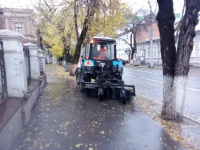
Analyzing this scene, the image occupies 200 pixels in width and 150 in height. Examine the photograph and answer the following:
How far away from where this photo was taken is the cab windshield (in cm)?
1039

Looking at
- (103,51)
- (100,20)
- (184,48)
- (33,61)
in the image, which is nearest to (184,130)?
(184,48)

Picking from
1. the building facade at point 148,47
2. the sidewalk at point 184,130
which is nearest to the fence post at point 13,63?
the sidewalk at point 184,130

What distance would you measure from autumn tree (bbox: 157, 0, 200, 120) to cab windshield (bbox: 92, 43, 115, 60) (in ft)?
14.7

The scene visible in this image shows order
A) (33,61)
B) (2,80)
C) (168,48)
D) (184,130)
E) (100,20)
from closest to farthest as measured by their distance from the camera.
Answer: (184,130) → (2,80) → (168,48) → (33,61) → (100,20)

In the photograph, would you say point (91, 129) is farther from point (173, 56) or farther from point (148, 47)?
point (148, 47)

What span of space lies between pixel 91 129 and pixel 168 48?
3.15m

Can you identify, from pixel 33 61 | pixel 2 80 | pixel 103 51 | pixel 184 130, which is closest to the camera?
pixel 184 130

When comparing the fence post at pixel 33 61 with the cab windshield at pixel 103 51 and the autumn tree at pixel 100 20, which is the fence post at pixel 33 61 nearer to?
the cab windshield at pixel 103 51

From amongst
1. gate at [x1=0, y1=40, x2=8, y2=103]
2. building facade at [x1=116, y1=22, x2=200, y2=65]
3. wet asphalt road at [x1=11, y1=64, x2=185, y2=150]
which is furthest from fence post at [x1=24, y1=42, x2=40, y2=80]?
building facade at [x1=116, y1=22, x2=200, y2=65]

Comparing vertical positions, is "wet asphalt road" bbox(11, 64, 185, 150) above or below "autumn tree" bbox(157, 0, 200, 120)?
below

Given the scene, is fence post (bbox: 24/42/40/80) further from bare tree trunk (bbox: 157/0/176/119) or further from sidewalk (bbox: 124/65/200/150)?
bare tree trunk (bbox: 157/0/176/119)

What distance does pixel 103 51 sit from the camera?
10.5 meters

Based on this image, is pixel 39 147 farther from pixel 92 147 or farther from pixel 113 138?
pixel 113 138

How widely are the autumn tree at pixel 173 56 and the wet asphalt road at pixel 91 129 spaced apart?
831 mm
